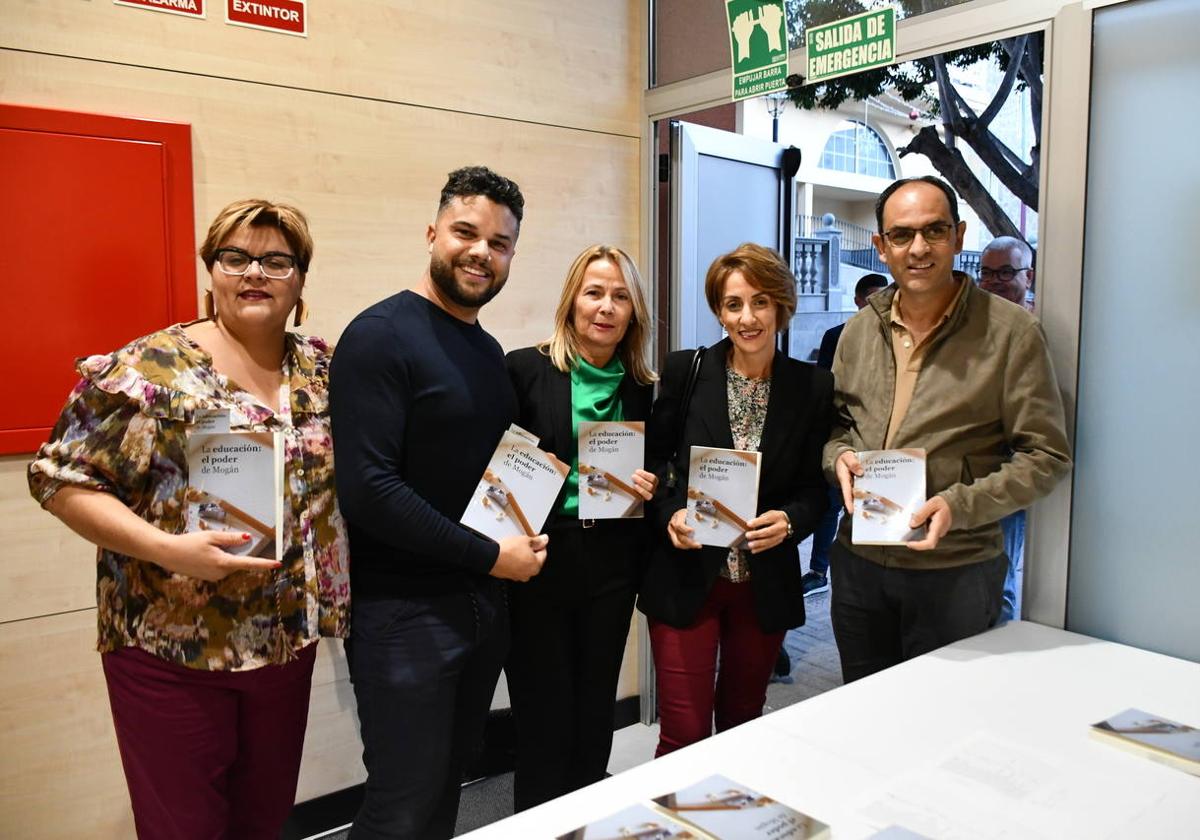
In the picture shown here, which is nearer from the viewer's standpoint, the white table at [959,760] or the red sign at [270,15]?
the white table at [959,760]

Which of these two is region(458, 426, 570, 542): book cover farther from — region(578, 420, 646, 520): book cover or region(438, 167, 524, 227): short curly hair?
region(438, 167, 524, 227): short curly hair

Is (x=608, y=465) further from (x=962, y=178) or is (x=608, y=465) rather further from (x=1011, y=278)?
(x=962, y=178)

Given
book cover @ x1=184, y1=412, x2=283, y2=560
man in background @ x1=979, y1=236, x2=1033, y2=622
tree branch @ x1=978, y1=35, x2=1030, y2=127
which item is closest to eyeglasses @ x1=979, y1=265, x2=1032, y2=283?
man in background @ x1=979, y1=236, x2=1033, y2=622

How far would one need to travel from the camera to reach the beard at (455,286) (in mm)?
1815

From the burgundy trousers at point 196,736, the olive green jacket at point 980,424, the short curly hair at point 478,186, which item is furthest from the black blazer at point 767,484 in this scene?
the burgundy trousers at point 196,736

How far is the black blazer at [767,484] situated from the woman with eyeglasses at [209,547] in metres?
0.77

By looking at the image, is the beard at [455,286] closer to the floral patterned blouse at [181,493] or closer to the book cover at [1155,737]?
the floral patterned blouse at [181,493]

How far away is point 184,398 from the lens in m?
1.53

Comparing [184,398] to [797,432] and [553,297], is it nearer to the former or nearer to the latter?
[797,432]

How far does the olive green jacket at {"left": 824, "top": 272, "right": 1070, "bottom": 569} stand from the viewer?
1.89 m

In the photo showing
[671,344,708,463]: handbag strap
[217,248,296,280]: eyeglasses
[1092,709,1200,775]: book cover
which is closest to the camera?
[1092,709,1200,775]: book cover

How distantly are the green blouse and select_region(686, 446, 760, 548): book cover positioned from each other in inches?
9.6

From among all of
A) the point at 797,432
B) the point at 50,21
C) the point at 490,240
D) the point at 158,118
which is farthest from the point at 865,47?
the point at 50,21

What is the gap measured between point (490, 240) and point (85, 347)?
110cm
